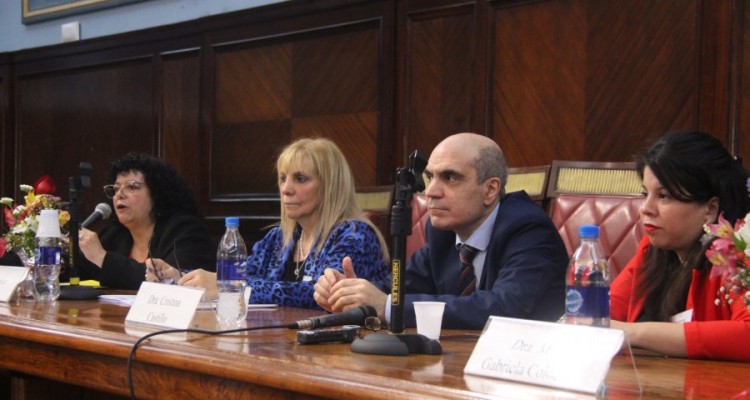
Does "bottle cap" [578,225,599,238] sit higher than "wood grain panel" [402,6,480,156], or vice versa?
"wood grain panel" [402,6,480,156]

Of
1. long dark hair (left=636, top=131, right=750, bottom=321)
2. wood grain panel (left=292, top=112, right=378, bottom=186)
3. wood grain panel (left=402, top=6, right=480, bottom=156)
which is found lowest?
long dark hair (left=636, top=131, right=750, bottom=321)

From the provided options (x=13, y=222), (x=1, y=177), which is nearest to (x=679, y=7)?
(x=13, y=222)

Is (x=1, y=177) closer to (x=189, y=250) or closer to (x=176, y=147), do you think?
(x=176, y=147)

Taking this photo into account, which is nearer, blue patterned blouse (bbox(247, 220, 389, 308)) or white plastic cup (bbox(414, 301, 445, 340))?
white plastic cup (bbox(414, 301, 445, 340))

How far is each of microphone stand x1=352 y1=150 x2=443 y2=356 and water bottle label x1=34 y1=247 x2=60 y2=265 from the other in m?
1.25

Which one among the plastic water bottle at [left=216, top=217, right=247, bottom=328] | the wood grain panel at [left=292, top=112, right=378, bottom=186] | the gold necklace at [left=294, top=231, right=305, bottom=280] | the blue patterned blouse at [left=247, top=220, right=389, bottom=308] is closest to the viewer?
the plastic water bottle at [left=216, top=217, right=247, bottom=328]

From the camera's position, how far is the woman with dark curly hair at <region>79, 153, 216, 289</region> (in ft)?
11.9

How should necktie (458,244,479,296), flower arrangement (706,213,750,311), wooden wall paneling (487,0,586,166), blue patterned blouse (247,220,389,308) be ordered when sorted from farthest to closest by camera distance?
wooden wall paneling (487,0,586,166) < blue patterned blouse (247,220,389,308) < necktie (458,244,479,296) < flower arrangement (706,213,750,311)

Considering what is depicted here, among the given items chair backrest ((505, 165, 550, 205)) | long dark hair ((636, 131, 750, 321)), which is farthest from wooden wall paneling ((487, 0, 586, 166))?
long dark hair ((636, 131, 750, 321))

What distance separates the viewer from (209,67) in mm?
5125

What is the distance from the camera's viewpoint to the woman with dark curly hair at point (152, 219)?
3633mm

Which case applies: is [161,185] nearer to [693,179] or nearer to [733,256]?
[693,179]

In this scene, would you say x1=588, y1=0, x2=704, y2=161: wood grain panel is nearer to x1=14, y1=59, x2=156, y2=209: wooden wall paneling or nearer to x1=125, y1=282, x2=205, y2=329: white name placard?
x1=125, y1=282, x2=205, y2=329: white name placard

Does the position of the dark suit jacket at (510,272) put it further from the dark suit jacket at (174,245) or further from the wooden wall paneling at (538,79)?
the wooden wall paneling at (538,79)
